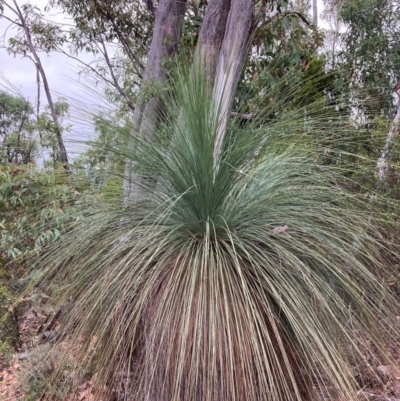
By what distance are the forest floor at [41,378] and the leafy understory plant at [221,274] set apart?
0.40 feet

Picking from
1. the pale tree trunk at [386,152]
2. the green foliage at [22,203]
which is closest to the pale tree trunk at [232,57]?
the pale tree trunk at [386,152]

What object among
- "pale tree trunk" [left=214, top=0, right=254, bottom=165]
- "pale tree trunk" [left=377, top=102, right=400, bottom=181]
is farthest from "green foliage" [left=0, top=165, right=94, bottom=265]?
"pale tree trunk" [left=377, top=102, right=400, bottom=181]

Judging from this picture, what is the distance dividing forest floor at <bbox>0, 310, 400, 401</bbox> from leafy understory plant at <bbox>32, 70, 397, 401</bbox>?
122mm

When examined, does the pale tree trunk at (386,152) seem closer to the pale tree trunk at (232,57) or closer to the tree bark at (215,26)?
the pale tree trunk at (232,57)

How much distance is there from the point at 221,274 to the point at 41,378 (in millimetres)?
1447

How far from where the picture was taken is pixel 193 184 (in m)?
1.27

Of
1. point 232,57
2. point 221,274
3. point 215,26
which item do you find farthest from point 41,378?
point 215,26

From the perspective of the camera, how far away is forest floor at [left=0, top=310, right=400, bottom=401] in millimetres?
1244

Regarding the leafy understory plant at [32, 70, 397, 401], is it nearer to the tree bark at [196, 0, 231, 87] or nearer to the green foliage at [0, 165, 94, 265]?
the green foliage at [0, 165, 94, 265]

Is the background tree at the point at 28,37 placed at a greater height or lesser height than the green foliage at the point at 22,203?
greater

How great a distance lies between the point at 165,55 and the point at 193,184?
233cm

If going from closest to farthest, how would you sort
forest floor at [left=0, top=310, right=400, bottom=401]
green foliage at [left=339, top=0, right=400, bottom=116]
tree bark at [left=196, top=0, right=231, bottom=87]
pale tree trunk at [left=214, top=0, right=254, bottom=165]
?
forest floor at [left=0, top=310, right=400, bottom=401], pale tree trunk at [left=214, top=0, right=254, bottom=165], tree bark at [left=196, top=0, right=231, bottom=87], green foliage at [left=339, top=0, right=400, bottom=116]

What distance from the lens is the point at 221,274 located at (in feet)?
3.54

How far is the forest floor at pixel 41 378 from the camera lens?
49.0 inches
